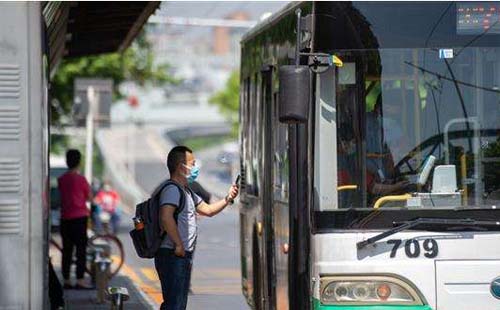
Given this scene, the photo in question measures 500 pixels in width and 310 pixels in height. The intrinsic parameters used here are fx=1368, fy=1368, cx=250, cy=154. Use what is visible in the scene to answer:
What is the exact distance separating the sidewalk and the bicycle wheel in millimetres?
602

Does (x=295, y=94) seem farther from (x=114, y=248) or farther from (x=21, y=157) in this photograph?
(x=114, y=248)

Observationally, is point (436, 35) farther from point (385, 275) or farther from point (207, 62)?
point (207, 62)

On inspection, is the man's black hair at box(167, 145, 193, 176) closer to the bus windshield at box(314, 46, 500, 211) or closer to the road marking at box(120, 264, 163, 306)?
the bus windshield at box(314, 46, 500, 211)

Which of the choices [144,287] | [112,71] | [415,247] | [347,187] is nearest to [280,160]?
[347,187]

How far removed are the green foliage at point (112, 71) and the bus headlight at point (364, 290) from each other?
28234mm

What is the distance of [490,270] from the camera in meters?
9.17

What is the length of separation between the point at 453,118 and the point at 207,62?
561 feet

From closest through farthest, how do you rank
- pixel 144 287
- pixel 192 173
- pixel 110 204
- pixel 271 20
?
pixel 192 173 < pixel 271 20 < pixel 144 287 < pixel 110 204

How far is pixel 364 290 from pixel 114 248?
12.0m

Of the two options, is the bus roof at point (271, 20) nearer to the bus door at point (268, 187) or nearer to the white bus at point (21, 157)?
the bus door at point (268, 187)

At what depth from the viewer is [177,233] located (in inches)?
422

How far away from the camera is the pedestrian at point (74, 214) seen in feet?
58.7

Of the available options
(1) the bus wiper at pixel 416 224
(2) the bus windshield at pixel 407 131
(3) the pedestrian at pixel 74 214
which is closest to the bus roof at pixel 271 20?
(2) the bus windshield at pixel 407 131

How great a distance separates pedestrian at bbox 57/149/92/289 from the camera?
17906 mm
